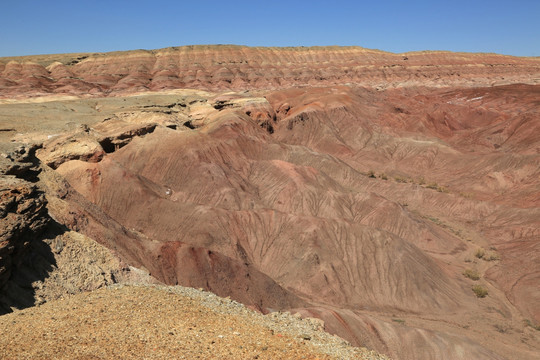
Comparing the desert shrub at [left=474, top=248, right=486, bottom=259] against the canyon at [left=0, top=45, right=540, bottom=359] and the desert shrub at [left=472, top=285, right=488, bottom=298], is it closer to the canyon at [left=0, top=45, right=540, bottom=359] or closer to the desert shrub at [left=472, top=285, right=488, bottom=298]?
the canyon at [left=0, top=45, right=540, bottom=359]

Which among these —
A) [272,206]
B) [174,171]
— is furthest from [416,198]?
[174,171]

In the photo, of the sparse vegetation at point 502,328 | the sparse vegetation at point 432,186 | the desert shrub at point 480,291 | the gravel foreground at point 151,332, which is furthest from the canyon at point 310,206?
the gravel foreground at point 151,332

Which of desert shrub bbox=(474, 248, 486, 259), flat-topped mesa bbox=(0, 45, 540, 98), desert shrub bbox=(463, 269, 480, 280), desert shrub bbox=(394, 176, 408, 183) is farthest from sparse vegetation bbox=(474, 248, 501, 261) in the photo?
flat-topped mesa bbox=(0, 45, 540, 98)

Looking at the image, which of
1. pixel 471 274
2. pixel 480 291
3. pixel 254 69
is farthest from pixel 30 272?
pixel 254 69

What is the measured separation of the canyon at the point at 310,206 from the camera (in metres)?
21.3

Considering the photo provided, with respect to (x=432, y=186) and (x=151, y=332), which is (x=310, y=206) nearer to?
(x=432, y=186)

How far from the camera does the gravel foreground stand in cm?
960

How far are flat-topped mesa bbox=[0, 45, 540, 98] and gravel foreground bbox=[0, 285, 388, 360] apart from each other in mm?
91769

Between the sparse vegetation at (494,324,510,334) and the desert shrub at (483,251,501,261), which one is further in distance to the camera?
the desert shrub at (483,251,501,261)

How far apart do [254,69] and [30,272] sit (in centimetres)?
11579

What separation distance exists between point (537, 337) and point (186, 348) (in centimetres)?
2700

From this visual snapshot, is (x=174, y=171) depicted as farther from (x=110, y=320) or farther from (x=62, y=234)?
(x=110, y=320)

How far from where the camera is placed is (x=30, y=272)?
532 inches

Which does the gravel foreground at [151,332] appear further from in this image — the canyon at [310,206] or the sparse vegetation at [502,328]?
the sparse vegetation at [502,328]
